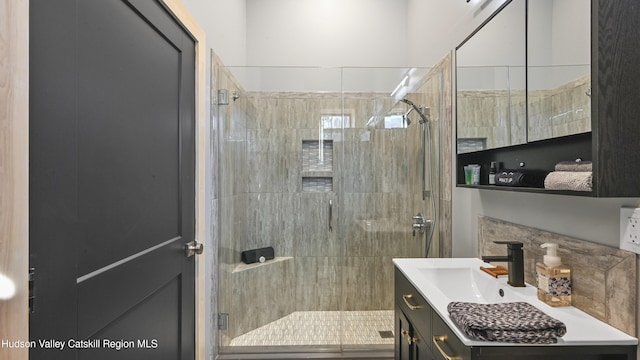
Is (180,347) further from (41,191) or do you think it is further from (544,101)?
(544,101)

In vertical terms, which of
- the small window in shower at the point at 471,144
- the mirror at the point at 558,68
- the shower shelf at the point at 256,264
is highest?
the mirror at the point at 558,68

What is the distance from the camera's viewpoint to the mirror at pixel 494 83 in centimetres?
129

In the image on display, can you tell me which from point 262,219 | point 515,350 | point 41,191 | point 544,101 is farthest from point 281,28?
point 515,350

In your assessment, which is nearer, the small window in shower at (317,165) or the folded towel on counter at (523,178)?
the folded towel on counter at (523,178)

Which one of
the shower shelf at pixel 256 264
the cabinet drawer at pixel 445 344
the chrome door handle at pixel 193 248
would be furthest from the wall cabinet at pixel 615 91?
the shower shelf at pixel 256 264

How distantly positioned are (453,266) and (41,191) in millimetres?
1542

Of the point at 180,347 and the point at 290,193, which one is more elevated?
the point at 290,193

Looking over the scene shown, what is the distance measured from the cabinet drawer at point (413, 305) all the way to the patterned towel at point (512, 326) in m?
0.27

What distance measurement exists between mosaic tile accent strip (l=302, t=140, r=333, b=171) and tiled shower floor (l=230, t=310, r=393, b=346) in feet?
3.72

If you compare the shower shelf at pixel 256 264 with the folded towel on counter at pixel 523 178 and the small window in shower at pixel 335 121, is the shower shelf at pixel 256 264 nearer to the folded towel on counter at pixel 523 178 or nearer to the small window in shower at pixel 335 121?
the small window in shower at pixel 335 121

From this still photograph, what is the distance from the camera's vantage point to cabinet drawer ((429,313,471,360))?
0.87 meters

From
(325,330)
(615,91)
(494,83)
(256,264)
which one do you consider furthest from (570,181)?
(256,264)

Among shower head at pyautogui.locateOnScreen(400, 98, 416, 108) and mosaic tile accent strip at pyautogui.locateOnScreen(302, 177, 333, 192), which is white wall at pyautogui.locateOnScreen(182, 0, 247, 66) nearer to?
mosaic tile accent strip at pyautogui.locateOnScreen(302, 177, 333, 192)

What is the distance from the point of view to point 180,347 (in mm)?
1520
